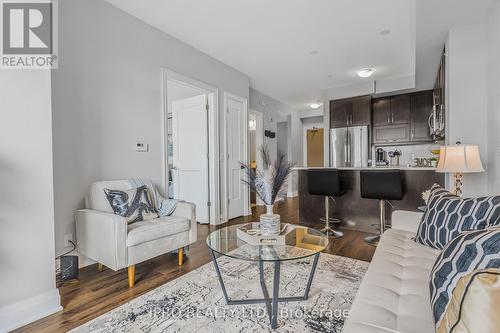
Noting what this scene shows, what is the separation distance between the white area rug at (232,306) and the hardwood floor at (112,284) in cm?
13

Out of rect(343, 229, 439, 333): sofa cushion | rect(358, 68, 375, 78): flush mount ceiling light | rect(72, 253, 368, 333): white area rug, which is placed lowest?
rect(72, 253, 368, 333): white area rug

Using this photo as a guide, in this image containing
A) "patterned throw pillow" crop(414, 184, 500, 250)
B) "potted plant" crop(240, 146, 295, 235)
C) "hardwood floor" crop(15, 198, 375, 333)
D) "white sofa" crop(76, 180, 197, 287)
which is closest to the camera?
"patterned throw pillow" crop(414, 184, 500, 250)

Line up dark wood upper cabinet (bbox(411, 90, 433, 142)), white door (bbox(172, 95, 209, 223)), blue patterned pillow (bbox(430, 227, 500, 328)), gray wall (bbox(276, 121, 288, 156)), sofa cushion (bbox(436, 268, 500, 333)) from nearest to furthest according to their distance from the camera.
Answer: sofa cushion (bbox(436, 268, 500, 333)), blue patterned pillow (bbox(430, 227, 500, 328)), white door (bbox(172, 95, 209, 223)), dark wood upper cabinet (bbox(411, 90, 433, 142)), gray wall (bbox(276, 121, 288, 156))

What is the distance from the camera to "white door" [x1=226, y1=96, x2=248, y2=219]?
434cm

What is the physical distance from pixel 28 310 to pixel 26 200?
0.72 m

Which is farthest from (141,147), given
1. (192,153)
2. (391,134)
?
(391,134)

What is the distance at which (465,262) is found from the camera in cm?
88

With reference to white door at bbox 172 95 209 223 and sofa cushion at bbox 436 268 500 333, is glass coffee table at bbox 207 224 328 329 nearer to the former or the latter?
sofa cushion at bbox 436 268 500 333

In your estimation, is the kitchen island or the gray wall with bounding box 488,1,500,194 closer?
the gray wall with bounding box 488,1,500,194

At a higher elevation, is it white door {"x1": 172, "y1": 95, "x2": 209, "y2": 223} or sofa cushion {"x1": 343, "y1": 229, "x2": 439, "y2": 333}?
white door {"x1": 172, "y1": 95, "x2": 209, "y2": 223}

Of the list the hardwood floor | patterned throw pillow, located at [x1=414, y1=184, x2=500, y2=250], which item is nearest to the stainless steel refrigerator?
the hardwood floor

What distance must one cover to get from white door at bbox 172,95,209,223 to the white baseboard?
2.41 m

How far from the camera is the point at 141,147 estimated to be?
2.92 m

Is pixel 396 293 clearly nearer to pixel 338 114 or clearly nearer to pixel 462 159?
pixel 462 159
